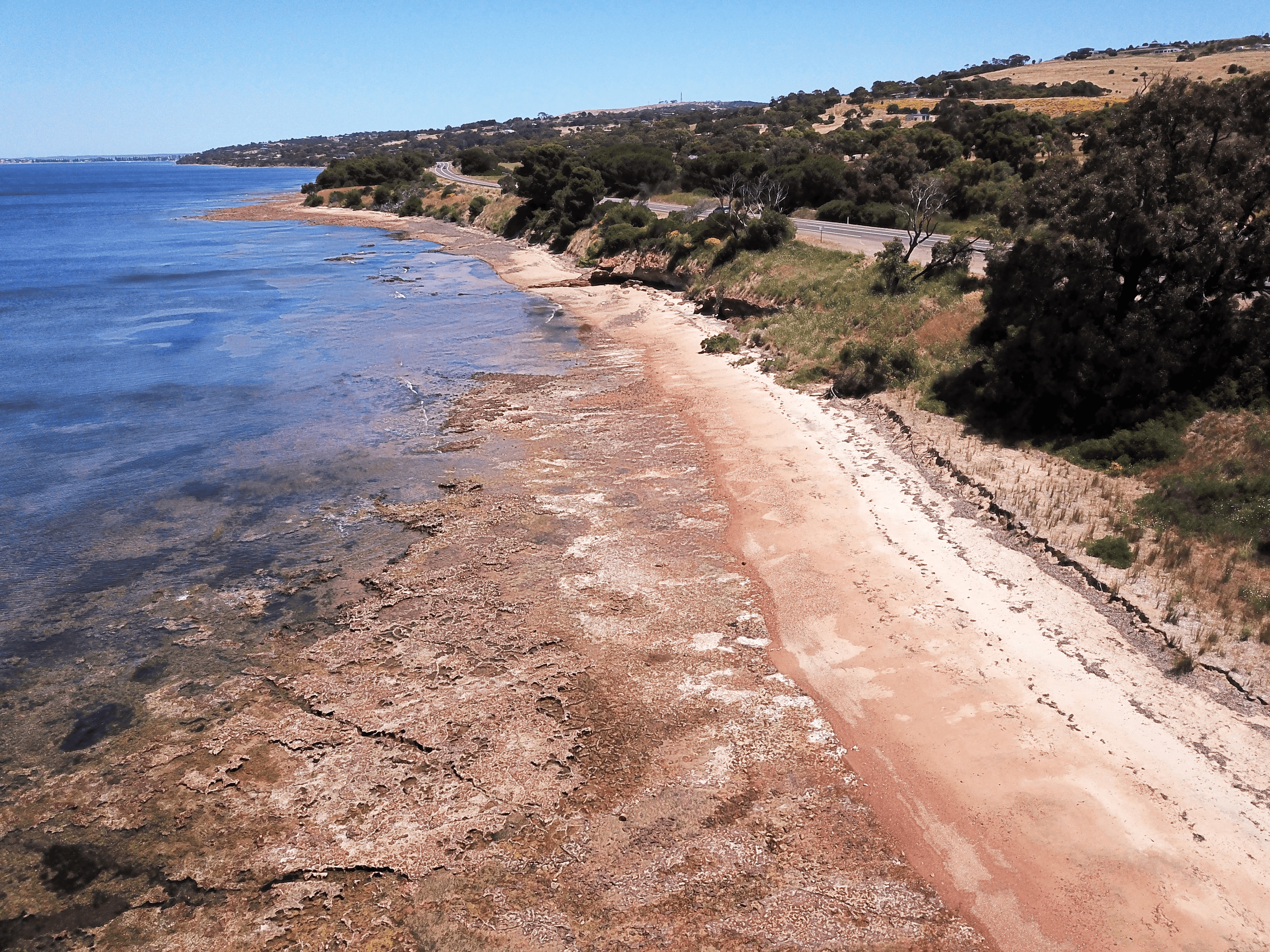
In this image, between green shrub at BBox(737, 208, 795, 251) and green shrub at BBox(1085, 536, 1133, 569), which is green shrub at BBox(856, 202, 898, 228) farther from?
green shrub at BBox(1085, 536, 1133, 569)

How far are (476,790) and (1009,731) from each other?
7.48 m

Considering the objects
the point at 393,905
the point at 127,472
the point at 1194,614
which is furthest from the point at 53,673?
the point at 1194,614

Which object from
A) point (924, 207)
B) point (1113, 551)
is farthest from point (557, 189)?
point (1113, 551)

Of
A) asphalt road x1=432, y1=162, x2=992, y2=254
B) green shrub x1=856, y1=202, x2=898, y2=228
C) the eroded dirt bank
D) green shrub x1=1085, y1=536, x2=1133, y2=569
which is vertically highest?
green shrub x1=856, y1=202, x2=898, y2=228

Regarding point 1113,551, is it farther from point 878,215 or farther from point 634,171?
point 634,171

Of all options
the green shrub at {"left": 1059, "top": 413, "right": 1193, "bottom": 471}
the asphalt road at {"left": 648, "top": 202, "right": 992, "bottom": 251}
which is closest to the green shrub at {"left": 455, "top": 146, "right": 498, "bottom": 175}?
the asphalt road at {"left": 648, "top": 202, "right": 992, "bottom": 251}

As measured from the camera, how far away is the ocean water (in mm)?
15391

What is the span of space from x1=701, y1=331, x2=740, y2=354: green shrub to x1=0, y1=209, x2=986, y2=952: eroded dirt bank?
56.1ft

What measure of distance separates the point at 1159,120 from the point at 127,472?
28.5 metres

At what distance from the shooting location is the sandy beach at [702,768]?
862 centimetres

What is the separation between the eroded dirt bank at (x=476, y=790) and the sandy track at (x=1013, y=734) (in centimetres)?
67

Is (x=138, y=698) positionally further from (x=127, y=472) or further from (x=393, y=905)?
(x=127, y=472)

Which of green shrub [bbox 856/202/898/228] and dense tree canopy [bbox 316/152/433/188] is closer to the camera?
green shrub [bbox 856/202/898/228]

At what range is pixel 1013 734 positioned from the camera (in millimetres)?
10875
